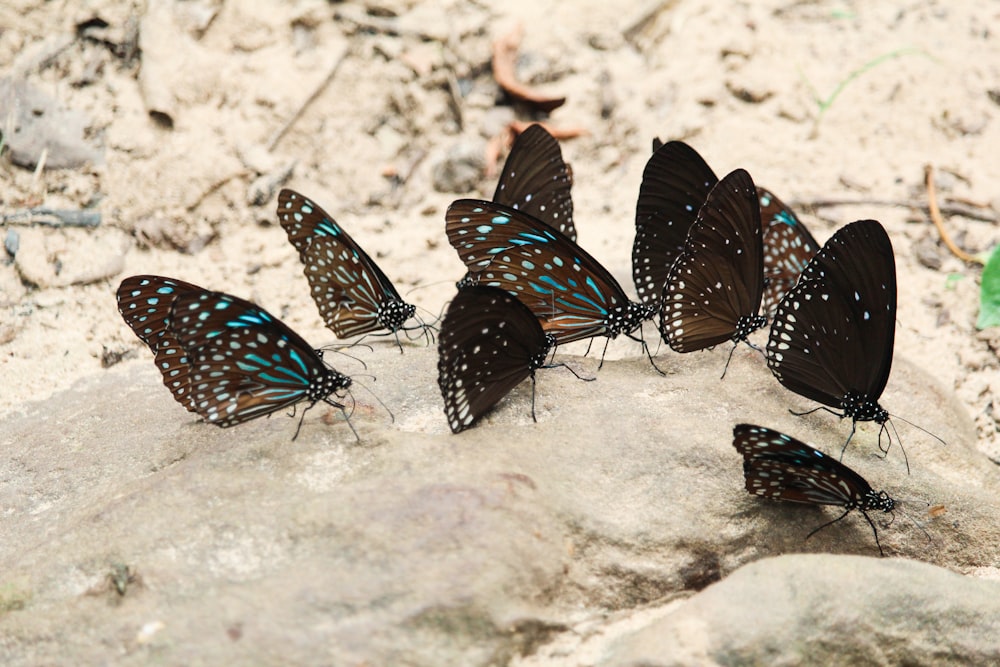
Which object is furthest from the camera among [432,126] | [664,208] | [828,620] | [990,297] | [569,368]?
[432,126]

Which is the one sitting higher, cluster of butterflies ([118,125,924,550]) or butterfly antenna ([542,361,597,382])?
cluster of butterflies ([118,125,924,550])

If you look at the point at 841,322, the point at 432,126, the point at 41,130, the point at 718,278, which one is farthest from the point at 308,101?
the point at 841,322

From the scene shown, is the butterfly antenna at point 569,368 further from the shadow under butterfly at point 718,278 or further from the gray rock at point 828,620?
the gray rock at point 828,620

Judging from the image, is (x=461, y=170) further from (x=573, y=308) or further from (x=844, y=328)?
(x=844, y=328)

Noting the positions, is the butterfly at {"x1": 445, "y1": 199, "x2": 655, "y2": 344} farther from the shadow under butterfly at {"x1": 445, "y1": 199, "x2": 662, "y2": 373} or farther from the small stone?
the small stone

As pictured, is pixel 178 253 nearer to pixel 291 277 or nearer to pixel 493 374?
pixel 291 277

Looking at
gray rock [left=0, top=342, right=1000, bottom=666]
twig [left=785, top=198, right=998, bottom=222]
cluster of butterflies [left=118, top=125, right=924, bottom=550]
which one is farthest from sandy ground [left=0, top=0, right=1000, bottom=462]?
gray rock [left=0, top=342, right=1000, bottom=666]
